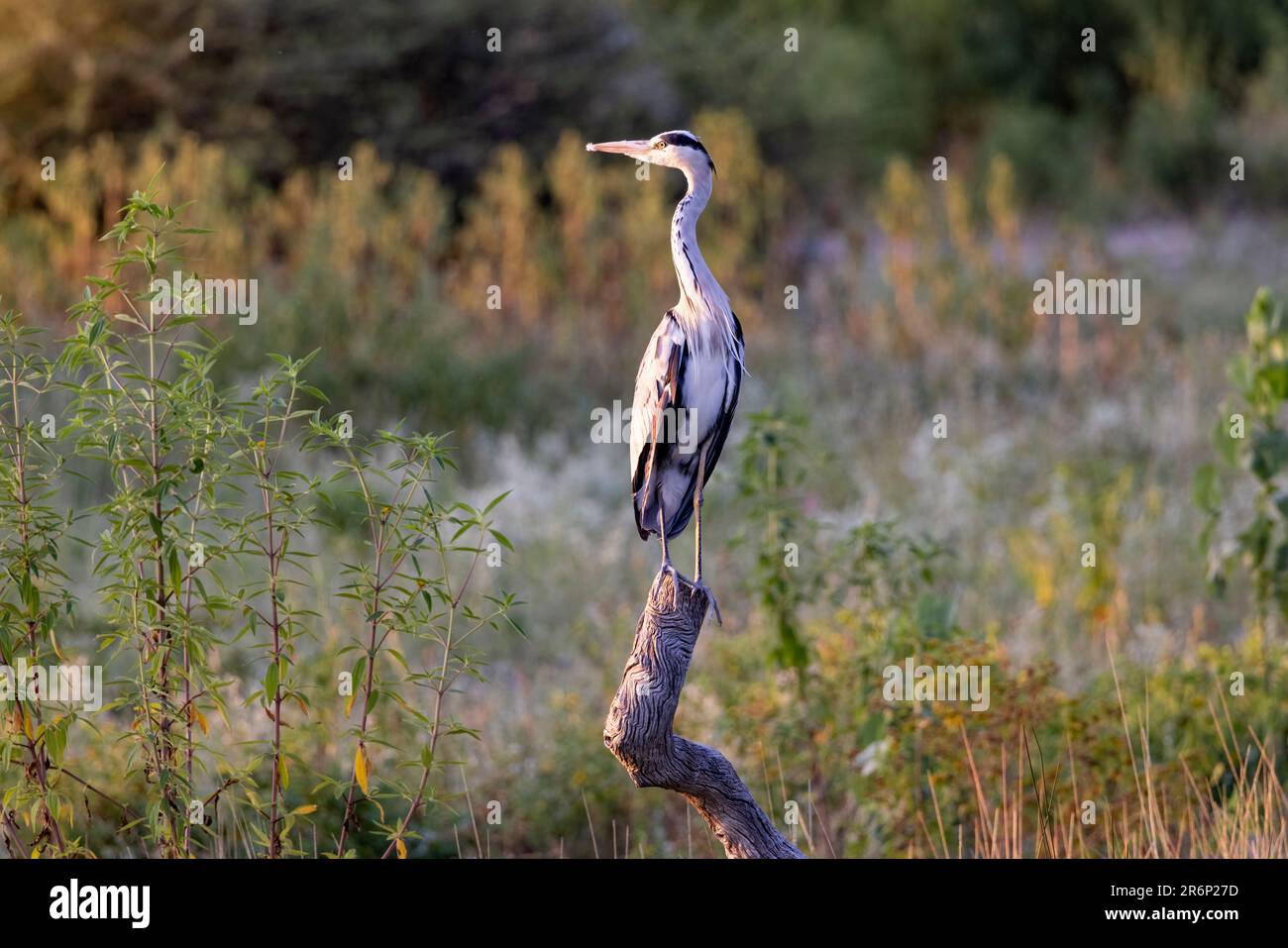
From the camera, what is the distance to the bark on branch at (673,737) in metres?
3.47

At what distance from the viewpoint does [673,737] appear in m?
3.54

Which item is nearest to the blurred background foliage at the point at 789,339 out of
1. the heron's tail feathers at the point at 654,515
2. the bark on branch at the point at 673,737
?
the bark on branch at the point at 673,737

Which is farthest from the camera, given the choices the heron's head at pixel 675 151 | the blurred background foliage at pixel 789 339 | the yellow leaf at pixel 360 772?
the blurred background foliage at pixel 789 339

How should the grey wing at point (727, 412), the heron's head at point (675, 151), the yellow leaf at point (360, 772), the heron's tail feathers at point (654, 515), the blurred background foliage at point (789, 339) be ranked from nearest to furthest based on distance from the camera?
the yellow leaf at point (360, 772) → the heron's head at point (675, 151) → the grey wing at point (727, 412) → the heron's tail feathers at point (654, 515) → the blurred background foliage at point (789, 339)

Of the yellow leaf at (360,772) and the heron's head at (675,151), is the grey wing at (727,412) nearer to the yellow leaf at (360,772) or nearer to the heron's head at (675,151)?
the heron's head at (675,151)

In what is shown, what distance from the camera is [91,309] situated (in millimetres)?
3570

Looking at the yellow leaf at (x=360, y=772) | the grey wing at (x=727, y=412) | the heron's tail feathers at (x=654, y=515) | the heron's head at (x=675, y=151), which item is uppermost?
the heron's head at (x=675, y=151)

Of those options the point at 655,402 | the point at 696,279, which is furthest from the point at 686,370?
the point at 696,279

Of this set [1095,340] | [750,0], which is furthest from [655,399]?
[750,0]

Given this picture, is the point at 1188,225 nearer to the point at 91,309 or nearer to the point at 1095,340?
the point at 1095,340

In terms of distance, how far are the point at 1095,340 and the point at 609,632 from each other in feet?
18.2

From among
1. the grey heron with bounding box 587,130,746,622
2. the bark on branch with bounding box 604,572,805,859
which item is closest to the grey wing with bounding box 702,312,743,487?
the grey heron with bounding box 587,130,746,622

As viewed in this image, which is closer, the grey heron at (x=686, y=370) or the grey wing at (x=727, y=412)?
the grey heron at (x=686, y=370)
